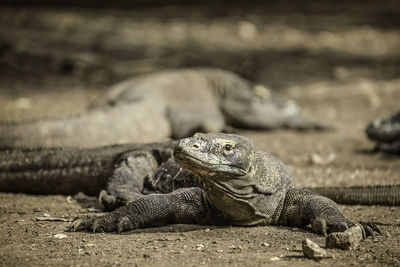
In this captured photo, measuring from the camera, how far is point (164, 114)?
822 centimetres

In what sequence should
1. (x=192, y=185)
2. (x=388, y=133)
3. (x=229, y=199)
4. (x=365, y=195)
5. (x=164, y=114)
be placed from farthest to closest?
(x=164, y=114) → (x=388, y=133) → (x=365, y=195) → (x=192, y=185) → (x=229, y=199)

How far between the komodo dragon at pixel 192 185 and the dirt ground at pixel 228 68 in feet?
0.32

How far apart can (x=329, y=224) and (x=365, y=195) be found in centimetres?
121

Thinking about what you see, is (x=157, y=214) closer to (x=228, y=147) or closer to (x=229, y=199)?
(x=229, y=199)

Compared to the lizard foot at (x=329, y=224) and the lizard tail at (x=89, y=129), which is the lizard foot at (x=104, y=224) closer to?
the lizard foot at (x=329, y=224)

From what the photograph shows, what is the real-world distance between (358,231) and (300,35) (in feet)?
36.6

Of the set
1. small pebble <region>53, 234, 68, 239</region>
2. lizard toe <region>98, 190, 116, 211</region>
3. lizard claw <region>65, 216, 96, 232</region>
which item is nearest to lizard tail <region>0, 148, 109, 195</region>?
lizard toe <region>98, 190, 116, 211</region>

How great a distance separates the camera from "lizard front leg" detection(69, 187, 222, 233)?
153 inches

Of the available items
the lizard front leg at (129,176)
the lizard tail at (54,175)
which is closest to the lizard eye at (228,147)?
A: the lizard front leg at (129,176)

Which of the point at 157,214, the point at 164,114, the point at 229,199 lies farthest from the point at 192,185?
the point at 164,114

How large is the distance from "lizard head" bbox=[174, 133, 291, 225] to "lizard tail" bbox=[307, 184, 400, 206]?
2.95ft

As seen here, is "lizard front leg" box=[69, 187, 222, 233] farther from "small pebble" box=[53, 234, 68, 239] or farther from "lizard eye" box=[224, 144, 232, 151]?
"lizard eye" box=[224, 144, 232, 151]

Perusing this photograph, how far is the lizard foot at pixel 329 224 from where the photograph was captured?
12.0 feet

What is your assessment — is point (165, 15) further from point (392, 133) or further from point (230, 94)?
point (392, 133)
